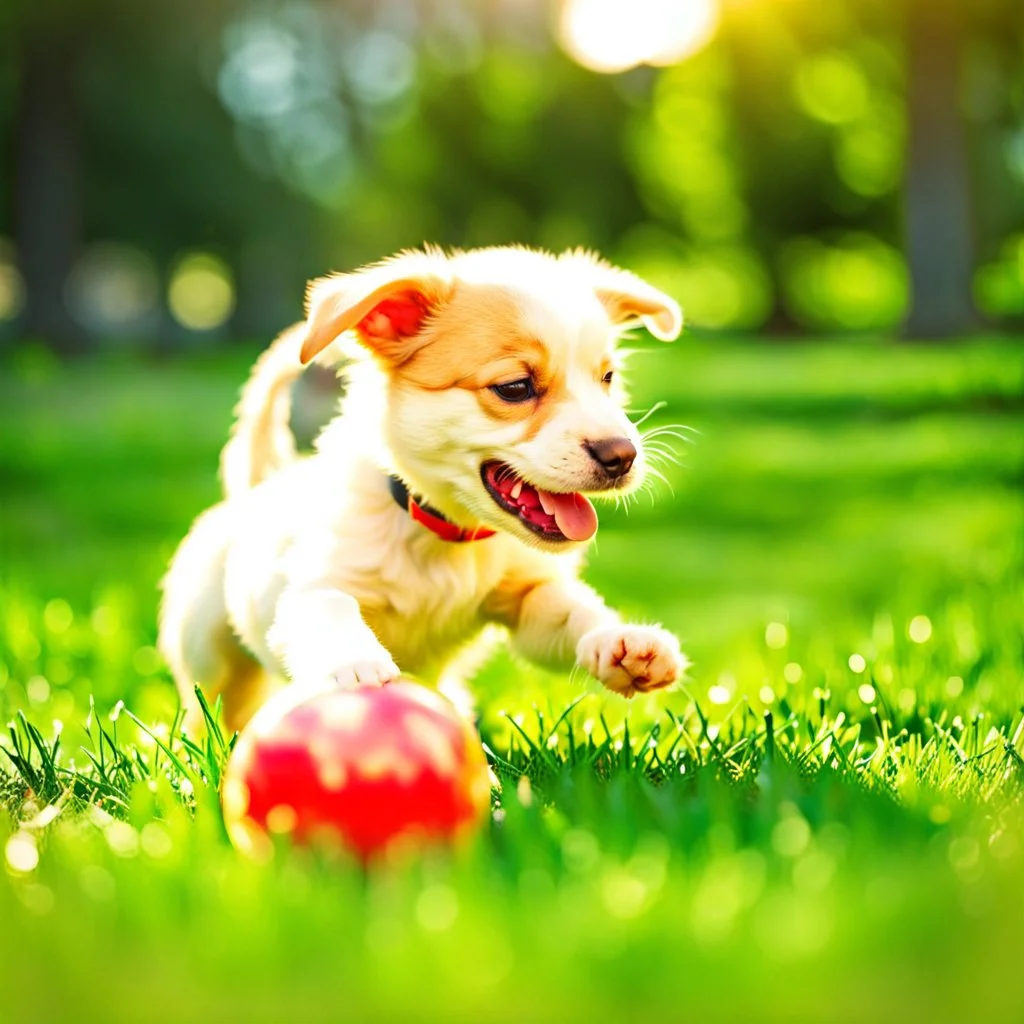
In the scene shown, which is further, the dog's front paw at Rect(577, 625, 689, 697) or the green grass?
the dog's front paw at Rect(577, 625, 689, 697)

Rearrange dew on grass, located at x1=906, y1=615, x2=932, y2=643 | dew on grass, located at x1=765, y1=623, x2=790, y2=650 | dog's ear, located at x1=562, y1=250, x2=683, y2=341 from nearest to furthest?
dog's ear, located at x1=562, y1=250, x2=683, y2=341 → dew on grass, located at x1=906, y1=615, x2=932, y2=643 → dew on grass, located at x1=765, y1=623, x2=790, y2=650

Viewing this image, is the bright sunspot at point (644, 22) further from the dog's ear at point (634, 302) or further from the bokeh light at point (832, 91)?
the dog's ear at point (634, 302)

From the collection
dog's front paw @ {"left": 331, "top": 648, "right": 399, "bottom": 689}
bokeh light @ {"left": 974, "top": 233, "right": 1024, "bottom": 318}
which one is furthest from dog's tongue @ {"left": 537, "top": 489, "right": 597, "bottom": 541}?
bokeh light @ {"left": 974, "top": 233, "right": 1024, "bottom": 318}

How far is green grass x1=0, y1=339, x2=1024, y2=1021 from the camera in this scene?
170 centimetres

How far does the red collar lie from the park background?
45 centimetres

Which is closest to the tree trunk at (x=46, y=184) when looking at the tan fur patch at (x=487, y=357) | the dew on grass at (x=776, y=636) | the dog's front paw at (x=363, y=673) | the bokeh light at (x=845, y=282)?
the bokeh light at (x=845, y=282)

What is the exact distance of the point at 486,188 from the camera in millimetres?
32719

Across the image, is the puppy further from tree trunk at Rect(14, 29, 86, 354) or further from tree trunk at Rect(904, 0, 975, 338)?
tree trunk at Rect(14, 29, 86, 354)

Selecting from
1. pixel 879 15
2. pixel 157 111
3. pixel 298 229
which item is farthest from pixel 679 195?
pixel 879 15

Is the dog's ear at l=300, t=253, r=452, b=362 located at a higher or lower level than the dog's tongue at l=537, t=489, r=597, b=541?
higher

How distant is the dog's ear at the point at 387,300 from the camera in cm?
298

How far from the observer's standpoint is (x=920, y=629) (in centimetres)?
454

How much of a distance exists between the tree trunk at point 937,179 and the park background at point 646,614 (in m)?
0.03

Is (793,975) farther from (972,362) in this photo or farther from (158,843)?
(972,362)
